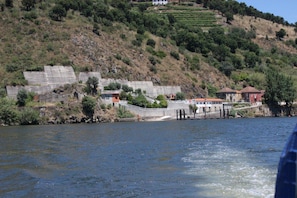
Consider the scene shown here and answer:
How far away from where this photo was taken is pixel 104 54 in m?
89.9

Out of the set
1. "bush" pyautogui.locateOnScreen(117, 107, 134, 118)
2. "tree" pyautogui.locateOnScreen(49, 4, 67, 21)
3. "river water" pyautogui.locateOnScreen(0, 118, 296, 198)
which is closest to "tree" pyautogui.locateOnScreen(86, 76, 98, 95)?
"bush" pyautogui.locateOnScreen(117, 107, 134, 118)

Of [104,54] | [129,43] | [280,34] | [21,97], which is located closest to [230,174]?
[21,97]

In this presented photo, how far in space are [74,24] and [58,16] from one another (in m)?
4.18

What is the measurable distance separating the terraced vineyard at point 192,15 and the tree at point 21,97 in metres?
70.8

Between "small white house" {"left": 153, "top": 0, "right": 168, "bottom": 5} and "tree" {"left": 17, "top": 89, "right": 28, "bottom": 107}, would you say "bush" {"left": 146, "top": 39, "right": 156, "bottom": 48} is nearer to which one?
"tree" {"left": 17, "top": 89, "right": 28, "bottom": 107}

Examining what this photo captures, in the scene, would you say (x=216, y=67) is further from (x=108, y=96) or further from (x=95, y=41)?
(x=108, y=96)

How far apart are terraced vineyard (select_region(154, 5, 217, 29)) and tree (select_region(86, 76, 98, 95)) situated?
202 ft

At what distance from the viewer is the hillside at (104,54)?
83438mm

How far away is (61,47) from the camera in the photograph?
86.7m

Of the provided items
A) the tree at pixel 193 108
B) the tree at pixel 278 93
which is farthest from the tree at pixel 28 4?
the tree at pixel 278 93

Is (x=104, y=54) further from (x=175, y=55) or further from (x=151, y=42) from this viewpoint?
(x=175, y=55)

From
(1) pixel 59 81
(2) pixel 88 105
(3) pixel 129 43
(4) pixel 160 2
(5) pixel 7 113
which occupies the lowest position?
(5) pixel 7 113

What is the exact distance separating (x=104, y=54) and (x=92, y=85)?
14331 mm

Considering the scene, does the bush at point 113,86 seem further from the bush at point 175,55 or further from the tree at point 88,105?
the bush at point 175,55
